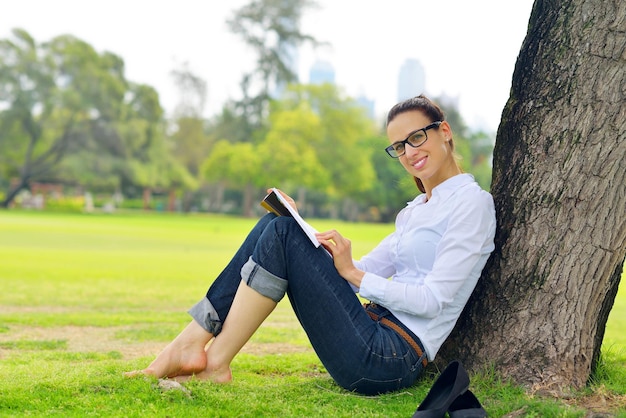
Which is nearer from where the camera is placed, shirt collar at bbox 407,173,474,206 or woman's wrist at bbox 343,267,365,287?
woman's wrist at bbox 343,267,365,287

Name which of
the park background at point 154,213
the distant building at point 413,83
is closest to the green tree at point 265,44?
the park background at point 154,213

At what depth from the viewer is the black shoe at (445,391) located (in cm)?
276

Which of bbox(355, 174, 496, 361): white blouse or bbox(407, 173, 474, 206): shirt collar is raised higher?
bbox(407, 173, 474, 206): shirt collar

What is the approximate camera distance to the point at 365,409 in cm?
301

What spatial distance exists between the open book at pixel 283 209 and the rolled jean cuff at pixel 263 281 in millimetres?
237

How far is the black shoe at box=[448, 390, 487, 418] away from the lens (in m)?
2.79

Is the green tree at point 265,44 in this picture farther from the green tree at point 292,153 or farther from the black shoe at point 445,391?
the black shoe at point 445,391

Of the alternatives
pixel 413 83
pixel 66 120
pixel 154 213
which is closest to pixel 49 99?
pixel 66 120

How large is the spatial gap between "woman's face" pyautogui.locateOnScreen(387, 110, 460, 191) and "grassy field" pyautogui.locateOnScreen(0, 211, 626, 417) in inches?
38.8

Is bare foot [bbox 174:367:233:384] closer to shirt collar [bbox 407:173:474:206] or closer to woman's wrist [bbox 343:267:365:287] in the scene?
woman's wrist [bbox 343:267:365:287]

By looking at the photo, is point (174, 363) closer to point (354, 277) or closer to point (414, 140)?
point (354, 277)

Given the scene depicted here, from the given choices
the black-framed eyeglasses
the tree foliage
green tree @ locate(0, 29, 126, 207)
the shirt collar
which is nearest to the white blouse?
the shirt collar

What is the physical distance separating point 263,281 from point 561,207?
1.36 m

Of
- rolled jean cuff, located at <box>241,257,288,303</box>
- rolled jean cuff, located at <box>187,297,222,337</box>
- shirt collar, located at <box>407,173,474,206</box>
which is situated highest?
shirt collar, located at <box>407,173,474,206</box>
